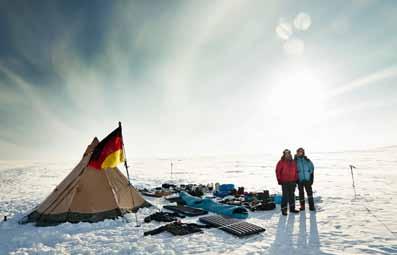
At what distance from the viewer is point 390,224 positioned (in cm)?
714

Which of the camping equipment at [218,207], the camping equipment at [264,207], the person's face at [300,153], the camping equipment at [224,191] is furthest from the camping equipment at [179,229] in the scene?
the camping equipment at [224,191]

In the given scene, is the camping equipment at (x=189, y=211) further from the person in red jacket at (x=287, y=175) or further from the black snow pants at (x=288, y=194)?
the person in red jacket at (x=287, y=175)

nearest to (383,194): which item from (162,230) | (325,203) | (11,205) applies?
(325,203)

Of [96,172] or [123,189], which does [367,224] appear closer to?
[123,189]

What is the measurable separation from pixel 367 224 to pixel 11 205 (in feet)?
52.7

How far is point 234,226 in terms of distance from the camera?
7.27m

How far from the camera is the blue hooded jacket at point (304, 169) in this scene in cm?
939

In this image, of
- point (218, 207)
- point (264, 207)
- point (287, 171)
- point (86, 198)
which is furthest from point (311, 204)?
point (86, 198)

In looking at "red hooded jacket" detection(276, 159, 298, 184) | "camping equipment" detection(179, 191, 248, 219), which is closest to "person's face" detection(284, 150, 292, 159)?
"red hooded jacket" detection(276, 159, 298, 184)

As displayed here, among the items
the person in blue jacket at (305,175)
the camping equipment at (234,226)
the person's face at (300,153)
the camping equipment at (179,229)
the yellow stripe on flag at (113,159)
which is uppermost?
the person's face at (300,153)

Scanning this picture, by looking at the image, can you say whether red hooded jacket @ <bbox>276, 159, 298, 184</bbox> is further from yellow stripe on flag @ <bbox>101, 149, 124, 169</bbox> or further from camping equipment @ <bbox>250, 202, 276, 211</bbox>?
yellow stripe on flag @ <bbox>101, 149, 124, 169</bbox>

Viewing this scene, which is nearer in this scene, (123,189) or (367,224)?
(367,224)

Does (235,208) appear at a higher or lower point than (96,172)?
lower

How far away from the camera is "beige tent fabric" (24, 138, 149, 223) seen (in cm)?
880
